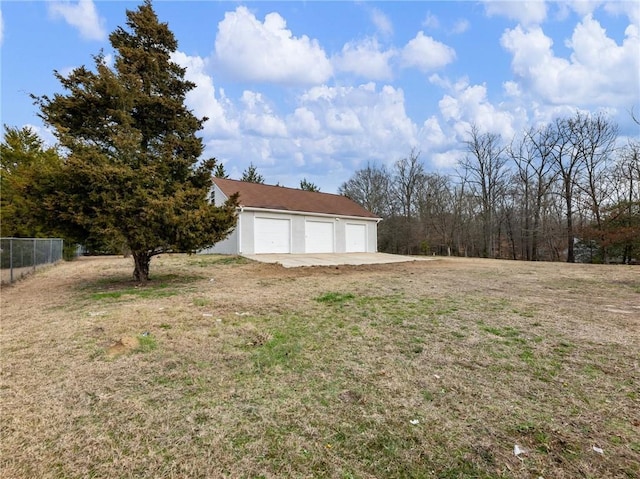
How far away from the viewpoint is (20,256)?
1062cm

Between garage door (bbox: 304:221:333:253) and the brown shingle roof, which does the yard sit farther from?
garage door (bbox: 304:221:333:253)

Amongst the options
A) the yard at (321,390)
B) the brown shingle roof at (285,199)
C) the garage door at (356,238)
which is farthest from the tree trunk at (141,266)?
the garage door at (356,238)

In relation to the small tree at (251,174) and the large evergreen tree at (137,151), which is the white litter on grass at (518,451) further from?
the small tree at (251,174)

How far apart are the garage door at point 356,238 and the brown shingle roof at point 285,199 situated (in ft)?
2.51

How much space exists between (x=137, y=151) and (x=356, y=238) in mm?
14193

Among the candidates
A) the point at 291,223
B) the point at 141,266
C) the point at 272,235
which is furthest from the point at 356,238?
the point at 141,266

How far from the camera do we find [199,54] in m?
11.9

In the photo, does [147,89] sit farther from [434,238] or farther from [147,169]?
[434,238]

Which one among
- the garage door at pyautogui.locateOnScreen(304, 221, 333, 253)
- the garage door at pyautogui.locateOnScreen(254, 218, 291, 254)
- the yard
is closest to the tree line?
the garage door at pyautogui.locateOnScreen(304, 221, 333, 253)

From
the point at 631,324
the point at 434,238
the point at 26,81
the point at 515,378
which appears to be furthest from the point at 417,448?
the point at 434,238

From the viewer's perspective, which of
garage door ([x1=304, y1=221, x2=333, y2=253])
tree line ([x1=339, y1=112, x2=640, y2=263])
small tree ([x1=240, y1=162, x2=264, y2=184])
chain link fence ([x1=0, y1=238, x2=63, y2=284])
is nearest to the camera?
chain link fence ([x1=0, y1=238, x2=63, y2=284])

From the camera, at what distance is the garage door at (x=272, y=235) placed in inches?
643

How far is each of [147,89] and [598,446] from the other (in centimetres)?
1004

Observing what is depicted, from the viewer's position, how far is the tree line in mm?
20766
